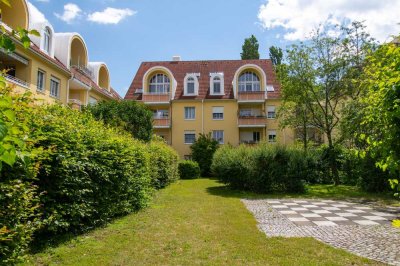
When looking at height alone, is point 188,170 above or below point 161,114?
below

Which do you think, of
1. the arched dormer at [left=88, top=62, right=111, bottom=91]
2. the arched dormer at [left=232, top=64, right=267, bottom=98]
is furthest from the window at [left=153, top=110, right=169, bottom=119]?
the arched dormer at [left=232, top=64, right=267, bottom=98]

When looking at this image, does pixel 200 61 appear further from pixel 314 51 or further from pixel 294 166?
pixel 294 166

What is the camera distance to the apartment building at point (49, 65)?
19.0 metres

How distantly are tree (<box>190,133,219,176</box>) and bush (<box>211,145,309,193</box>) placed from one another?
14344 millimetres

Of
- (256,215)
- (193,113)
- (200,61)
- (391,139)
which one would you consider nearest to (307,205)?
(256,215)

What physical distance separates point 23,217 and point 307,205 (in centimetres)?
1050

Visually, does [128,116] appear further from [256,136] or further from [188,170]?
[256,136]

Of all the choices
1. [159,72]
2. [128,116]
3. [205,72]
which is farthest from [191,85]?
[128,116]

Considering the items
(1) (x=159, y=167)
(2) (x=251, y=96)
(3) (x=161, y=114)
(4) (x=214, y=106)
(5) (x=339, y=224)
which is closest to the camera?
(5) (x=339, y=224)

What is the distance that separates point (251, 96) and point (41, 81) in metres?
21.9

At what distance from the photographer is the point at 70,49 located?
85.8 ft

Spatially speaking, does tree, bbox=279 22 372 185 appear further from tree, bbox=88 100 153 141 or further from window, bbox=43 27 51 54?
window, bbox=43 27 51 54

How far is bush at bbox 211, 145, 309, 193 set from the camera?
15.9 metres

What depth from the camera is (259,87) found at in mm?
36812
